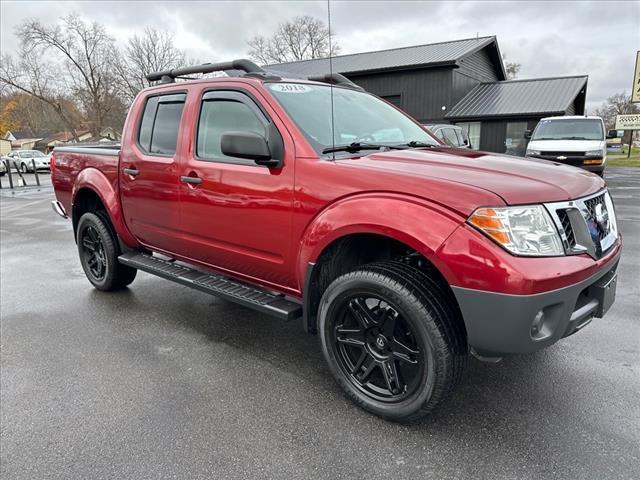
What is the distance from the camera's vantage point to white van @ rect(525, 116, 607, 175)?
11992 mm

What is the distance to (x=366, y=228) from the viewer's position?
244 centimetres

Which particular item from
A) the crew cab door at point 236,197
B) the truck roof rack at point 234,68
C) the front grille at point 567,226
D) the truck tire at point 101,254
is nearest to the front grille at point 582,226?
the front grille at point 567,226

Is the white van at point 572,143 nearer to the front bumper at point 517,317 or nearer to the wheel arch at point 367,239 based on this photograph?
the wheel arch at point 367,239

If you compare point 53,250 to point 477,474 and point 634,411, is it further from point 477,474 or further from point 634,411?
point 634,411

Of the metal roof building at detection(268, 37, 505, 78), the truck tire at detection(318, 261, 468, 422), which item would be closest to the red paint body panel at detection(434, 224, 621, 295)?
the truck tire at detection(318, 261, 468, 422)

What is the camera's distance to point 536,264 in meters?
2.05

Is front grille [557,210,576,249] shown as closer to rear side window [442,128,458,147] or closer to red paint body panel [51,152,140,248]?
red paint body panel [51,152,140,248]

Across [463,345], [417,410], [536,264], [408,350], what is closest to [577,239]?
[536,264]

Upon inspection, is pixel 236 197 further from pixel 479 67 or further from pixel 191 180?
pixel 479 67

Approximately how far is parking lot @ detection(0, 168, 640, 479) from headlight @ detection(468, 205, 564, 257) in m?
1.03

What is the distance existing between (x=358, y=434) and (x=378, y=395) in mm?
247

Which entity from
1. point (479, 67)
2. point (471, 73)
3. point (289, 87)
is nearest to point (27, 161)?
point (471, 73)

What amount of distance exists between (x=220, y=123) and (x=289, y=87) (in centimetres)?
57

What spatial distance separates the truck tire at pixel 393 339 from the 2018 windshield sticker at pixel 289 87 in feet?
4.65
